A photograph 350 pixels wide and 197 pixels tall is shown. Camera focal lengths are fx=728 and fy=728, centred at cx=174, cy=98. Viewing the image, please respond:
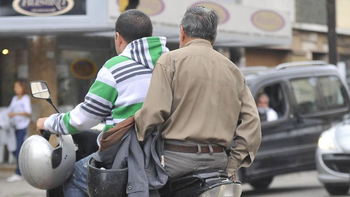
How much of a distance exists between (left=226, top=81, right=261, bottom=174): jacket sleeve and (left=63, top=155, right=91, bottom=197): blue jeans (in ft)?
2.63

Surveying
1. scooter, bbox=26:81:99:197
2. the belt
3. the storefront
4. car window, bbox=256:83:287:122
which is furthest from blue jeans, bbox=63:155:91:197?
the storefront

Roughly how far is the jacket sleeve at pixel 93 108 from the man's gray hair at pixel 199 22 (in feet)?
1.55

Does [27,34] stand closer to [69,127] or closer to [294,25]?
[294,25]

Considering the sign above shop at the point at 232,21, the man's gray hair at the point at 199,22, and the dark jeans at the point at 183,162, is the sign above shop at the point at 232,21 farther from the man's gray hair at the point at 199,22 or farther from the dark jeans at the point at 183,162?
the dark jeans at the point at 183,162

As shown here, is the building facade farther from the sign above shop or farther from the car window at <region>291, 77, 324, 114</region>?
the car window at <region>291, 77, 324, 114</region>

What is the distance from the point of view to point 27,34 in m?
14.6

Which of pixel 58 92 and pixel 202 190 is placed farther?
pixel 58 92

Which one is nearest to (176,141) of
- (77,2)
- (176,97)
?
(176,97)

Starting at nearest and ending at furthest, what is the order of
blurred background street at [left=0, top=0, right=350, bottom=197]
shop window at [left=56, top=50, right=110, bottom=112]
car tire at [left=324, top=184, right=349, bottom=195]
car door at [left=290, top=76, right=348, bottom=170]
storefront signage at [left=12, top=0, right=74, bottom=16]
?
car tire at [left=324, top=184, right=349, bottom=195], blurred background street at [left=0, top=0, right=350, bottom=197], car door at [left=290, top=76, right=348, bottom=170], storefront signage at [left=12, top=0, right=74, bottom=16], shop window at [left=56, top=50, right=110, bottom=112]

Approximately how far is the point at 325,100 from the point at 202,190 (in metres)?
8.95

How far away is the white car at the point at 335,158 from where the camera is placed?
9961 mm

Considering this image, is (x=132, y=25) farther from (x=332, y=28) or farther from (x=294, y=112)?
(x=332, y=28)

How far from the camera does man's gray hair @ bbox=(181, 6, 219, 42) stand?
3711mm

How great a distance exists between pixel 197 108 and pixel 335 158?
6879mm
